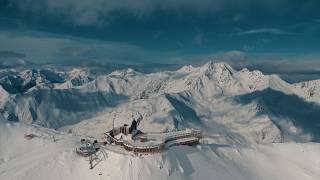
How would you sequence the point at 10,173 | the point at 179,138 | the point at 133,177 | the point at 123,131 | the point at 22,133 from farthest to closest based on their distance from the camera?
the point at 22,133 → the point at 179,138 → the point at 123,131 → the point at 10,173 → the point at 133,177

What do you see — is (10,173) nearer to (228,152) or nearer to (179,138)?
(179,138)

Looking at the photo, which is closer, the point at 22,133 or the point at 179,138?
the point at 179,138

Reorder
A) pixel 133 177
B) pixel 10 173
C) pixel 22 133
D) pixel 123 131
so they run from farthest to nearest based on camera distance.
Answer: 1. pixel 22 133
2. pixel 123 131
3. pixel 10 173
4. pixel 133 177

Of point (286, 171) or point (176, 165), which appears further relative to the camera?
point (286, 171)

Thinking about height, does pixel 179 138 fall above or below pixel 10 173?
above

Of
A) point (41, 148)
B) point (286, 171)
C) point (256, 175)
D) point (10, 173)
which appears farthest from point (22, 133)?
point (286, 171)

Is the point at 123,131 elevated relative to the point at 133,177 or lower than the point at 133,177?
elevated

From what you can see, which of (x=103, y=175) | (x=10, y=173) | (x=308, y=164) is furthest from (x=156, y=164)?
(x=308, y=164)

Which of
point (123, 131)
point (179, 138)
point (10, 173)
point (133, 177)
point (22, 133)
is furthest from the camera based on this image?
point (22, 133)

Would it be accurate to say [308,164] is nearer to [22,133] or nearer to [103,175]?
[103,175]
